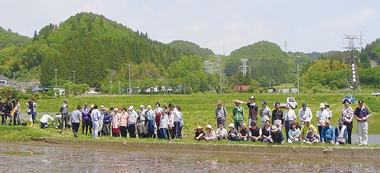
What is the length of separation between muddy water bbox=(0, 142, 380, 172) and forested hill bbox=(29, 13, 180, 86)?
115 m

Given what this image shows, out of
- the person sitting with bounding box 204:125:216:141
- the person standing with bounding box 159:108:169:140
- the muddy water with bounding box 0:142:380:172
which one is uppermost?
the person standing with bounding box 159:108:169:140

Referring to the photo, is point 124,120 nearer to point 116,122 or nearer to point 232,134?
point 116,122

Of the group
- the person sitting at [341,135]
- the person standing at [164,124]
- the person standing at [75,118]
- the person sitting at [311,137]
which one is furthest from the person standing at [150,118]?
the person sitting at [341,135]

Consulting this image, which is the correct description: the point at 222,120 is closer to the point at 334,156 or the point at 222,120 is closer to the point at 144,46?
the point at 334,156

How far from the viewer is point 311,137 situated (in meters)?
16.5

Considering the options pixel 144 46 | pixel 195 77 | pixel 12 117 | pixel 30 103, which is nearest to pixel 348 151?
pixel 30 103

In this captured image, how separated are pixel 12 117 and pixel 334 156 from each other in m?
16.9

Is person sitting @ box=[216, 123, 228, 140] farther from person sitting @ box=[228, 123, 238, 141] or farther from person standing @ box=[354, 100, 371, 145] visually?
person standing @ box=[354, 100, 371, 145]

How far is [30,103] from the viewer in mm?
23688

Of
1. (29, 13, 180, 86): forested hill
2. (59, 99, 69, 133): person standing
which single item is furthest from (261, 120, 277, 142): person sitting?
(29, 13, 180, 86): forested hill

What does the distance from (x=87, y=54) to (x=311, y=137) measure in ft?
423

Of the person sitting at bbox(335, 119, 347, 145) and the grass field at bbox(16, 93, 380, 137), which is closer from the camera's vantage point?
the person sitting at bbox(335, 119, 347, 145)

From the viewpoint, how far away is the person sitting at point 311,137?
16422 millimetres

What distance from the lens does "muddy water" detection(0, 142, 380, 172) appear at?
1347 cm
